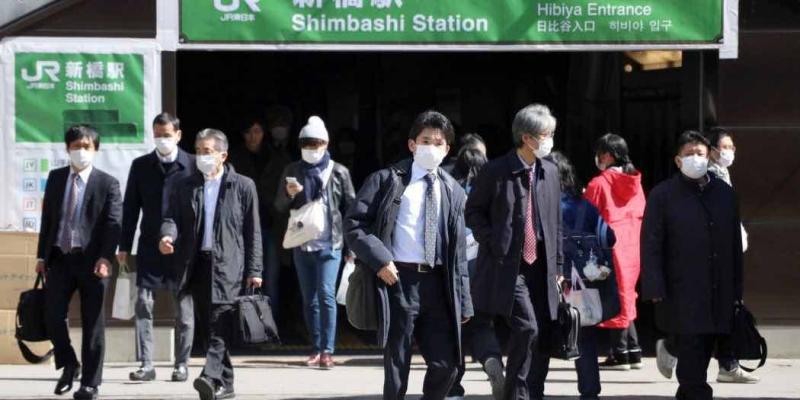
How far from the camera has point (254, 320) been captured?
404 inches

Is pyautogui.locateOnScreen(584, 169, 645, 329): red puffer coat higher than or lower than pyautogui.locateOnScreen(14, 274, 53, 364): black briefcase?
higher

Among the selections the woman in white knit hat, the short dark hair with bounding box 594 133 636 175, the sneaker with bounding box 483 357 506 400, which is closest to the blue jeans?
the woman in white knit hat

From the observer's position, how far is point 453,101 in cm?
1530

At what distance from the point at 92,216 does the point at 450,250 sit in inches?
109

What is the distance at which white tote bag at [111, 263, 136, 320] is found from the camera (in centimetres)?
1160

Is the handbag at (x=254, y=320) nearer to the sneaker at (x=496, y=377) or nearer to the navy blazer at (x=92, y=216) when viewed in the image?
the navy blazer at (x=92, y=216)

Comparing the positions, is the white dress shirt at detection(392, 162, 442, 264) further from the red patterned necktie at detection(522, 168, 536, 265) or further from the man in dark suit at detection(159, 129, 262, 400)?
the man in dark suit at detection(159, 129, 262, 400)

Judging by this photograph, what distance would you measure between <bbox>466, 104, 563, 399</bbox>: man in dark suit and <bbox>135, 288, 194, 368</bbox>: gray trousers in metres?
2.49

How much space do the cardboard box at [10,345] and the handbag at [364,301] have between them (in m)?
4.31

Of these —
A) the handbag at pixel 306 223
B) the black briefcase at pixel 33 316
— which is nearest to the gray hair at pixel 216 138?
the black briefcase at pixel 33 316

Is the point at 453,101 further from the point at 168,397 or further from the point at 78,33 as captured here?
the point at 168,397

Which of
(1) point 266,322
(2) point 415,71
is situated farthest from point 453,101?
(1) point 266,322

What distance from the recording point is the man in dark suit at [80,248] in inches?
412

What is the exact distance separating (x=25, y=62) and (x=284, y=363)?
3062 mm
